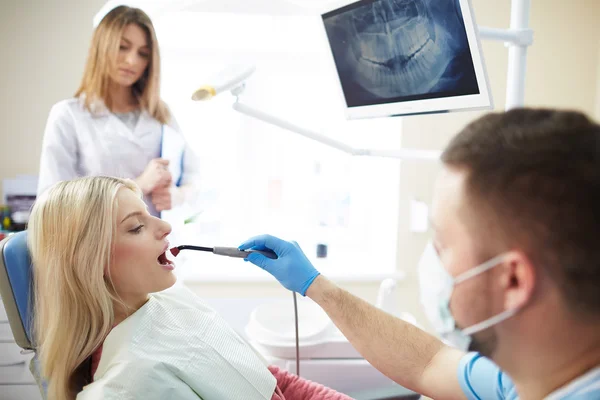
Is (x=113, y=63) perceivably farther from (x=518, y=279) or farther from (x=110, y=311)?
(x=518, y=279)

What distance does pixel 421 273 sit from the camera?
0.89 meters

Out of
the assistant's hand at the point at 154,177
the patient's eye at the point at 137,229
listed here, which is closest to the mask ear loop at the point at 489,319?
the patient's eye at the point at 137,229

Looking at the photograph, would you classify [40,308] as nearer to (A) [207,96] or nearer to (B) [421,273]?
(A) [207,96]

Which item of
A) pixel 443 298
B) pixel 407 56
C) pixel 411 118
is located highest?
pixel 407 56

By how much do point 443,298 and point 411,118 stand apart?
1.88 metres

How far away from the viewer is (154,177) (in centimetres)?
191

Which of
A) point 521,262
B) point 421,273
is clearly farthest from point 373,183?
point 521,262

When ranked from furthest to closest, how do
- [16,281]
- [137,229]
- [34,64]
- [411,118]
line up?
[411,118] < [34,64] < [137,229] < [16,281]

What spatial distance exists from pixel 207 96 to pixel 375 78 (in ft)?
1.50

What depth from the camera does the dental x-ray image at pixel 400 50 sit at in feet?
3.65

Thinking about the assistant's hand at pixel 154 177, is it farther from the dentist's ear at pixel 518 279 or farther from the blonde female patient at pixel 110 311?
the dentist's ear at pixel 518 279

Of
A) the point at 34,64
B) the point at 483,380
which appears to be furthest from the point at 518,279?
the point at 34,64

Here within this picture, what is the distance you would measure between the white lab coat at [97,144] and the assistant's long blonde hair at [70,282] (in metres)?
0.76

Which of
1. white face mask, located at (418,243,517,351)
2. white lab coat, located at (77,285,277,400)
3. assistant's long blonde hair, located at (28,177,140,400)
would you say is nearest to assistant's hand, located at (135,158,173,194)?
white lab coat, located at (77,285,277,400)
